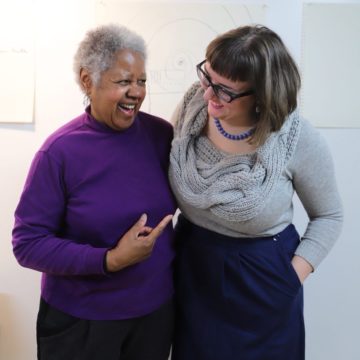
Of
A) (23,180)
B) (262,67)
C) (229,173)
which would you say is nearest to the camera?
(262,67)

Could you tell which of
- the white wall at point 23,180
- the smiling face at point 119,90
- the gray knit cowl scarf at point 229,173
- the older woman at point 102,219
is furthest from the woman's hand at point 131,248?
the white wall at point 23,180

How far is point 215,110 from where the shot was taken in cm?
102

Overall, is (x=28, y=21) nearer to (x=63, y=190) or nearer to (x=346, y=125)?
(x=63, y=190)

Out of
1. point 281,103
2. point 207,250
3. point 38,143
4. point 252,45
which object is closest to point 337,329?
point 207,250

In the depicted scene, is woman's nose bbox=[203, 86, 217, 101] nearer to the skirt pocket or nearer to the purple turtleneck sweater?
the purple turtleneck sweater

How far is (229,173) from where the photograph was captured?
1042 millimetres

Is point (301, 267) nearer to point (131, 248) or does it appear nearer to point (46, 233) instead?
point (131, 248)

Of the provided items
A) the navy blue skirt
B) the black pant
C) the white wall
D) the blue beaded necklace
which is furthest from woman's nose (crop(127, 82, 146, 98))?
the white wall

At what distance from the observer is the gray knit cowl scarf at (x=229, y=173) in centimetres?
101

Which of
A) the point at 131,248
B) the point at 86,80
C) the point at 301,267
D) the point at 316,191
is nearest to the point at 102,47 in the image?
the point at 86,80

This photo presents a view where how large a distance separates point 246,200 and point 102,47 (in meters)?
0.54

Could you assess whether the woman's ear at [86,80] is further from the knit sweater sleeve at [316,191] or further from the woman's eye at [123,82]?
the knit sweater sleeve at [316,191]

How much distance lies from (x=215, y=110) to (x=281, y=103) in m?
0.17

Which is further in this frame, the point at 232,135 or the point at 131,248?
the point at 232,135
